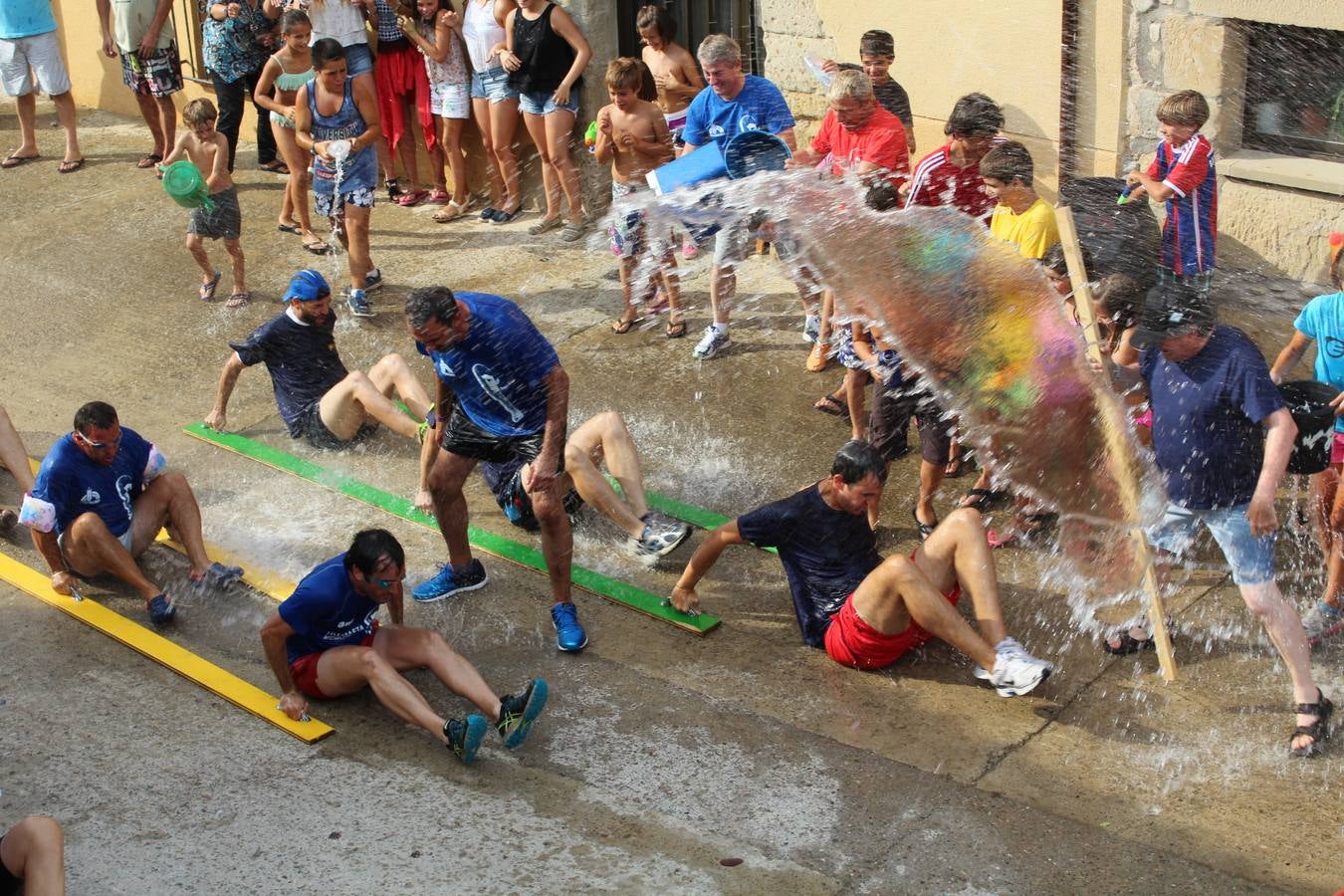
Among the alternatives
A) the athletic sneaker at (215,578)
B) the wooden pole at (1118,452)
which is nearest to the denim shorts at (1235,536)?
the wooden pole at (1118,452)

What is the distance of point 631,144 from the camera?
8891 millimetres

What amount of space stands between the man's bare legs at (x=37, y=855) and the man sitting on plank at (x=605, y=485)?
9.39 feet

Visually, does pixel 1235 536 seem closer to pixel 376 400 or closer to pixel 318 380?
pixel 376 400

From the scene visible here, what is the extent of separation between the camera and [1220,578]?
261 inches

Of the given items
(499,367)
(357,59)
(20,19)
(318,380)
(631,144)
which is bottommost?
(318,380)

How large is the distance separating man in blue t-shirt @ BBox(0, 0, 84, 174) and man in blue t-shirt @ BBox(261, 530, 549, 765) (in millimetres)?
7737

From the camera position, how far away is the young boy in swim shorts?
31.9 ft

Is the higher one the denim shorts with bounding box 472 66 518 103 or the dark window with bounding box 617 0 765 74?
the dark window with bounding box 617 0 765 74

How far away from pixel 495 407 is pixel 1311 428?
10.7 feet

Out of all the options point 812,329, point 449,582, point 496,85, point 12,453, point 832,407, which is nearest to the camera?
point 449,582

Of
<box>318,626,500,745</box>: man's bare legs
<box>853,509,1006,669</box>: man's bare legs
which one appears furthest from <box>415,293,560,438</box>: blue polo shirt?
<box>853,509,1006,669</box>: man's bare legs

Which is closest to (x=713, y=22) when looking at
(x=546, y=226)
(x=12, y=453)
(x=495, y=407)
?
(x=546, y=226)

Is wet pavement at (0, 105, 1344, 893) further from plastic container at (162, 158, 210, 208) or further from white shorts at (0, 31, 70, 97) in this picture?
white shorts at (0, 31, 70, 97)

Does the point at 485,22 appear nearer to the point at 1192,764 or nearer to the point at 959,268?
the point at 959,268
